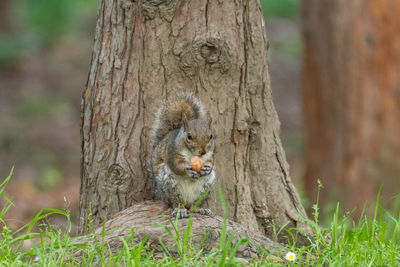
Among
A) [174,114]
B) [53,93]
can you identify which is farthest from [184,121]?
[53,93]

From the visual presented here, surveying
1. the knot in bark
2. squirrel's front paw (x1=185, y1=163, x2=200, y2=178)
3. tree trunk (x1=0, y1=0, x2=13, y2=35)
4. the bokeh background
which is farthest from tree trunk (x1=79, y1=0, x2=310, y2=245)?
tree trunk (x1=0, y1=0, x2=13, y2=35)

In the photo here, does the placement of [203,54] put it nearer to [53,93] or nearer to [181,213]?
[181,213]

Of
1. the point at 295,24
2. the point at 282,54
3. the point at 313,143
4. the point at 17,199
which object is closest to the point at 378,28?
the point at 313,143

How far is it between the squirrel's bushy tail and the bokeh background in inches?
114

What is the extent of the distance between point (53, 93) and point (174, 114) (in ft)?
23.9

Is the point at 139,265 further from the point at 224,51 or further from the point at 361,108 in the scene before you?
the point at 361,108

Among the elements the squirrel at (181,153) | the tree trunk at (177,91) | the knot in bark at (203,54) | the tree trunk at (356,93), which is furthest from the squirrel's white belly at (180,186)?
the tree trunk at (356,93)

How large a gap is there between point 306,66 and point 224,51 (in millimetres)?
3025

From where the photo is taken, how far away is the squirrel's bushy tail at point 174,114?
309 cm

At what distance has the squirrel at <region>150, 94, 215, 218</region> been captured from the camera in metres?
2.90

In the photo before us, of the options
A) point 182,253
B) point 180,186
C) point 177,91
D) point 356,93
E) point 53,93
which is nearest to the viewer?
point 182,253

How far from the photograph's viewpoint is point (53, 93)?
10.0 metres

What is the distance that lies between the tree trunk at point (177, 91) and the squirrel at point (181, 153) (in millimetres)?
67

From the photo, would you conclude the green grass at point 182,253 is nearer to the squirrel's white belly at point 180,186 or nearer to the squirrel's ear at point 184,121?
the squirrel's white belly at point 180,186
